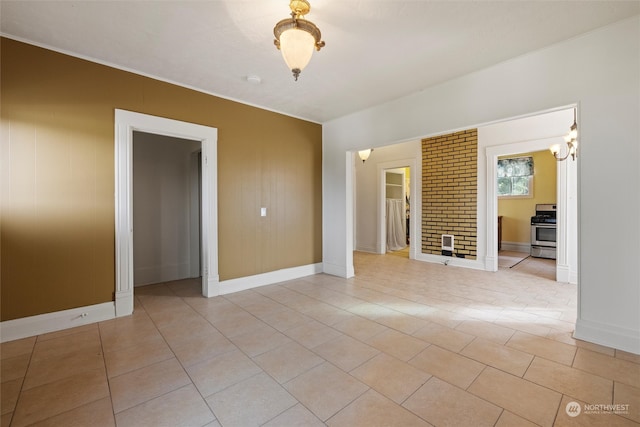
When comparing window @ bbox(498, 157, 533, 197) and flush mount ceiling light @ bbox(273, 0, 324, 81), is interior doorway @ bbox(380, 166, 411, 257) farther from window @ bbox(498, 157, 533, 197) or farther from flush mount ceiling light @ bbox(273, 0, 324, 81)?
flush mount ceiling light @ bbox(273, 0, 324, 81)

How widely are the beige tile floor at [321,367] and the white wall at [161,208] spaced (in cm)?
139

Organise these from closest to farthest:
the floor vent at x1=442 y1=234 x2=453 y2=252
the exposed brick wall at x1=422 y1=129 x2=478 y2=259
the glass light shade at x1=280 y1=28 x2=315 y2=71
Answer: the glass light shade at x1=280 y1=28 x2=315 y2=71
the exposed brick wall at x1=422 y1=129 x2=478 y2=259
the floor vent at x1=442 y1=234 x2=453 y2=252

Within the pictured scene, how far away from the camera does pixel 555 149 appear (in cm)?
445

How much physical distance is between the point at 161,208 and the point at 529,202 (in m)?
8.97

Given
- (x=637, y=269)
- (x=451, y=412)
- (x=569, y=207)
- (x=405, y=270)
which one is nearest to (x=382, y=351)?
(x=451, y=412)

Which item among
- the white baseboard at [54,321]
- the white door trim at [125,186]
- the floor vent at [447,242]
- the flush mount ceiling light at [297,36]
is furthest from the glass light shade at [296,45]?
the floor vent at [447,242]

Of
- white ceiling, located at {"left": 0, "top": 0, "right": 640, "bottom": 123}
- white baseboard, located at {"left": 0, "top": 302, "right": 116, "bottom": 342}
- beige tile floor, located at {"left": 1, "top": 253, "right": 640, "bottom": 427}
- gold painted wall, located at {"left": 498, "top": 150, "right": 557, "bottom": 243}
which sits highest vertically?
white ceiling, located at {"left": 0, "top": 0, "right": 640, "bottom": 123}

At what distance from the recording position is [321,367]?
82.3 inches

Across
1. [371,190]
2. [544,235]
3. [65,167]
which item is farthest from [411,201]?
[65,167]

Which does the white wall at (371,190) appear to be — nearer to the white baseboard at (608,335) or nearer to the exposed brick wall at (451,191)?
the exposed brick wall at (451,191)

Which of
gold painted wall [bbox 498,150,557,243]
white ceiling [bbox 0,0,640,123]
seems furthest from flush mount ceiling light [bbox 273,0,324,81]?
gold painted wall [bbox 498,150,557,243]

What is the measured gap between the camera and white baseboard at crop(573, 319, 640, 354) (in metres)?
2.24

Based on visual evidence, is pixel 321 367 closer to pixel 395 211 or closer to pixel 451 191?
pixel 451 191

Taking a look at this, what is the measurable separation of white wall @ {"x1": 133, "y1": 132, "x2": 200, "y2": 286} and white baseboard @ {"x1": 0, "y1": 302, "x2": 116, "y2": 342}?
1.49 meters
